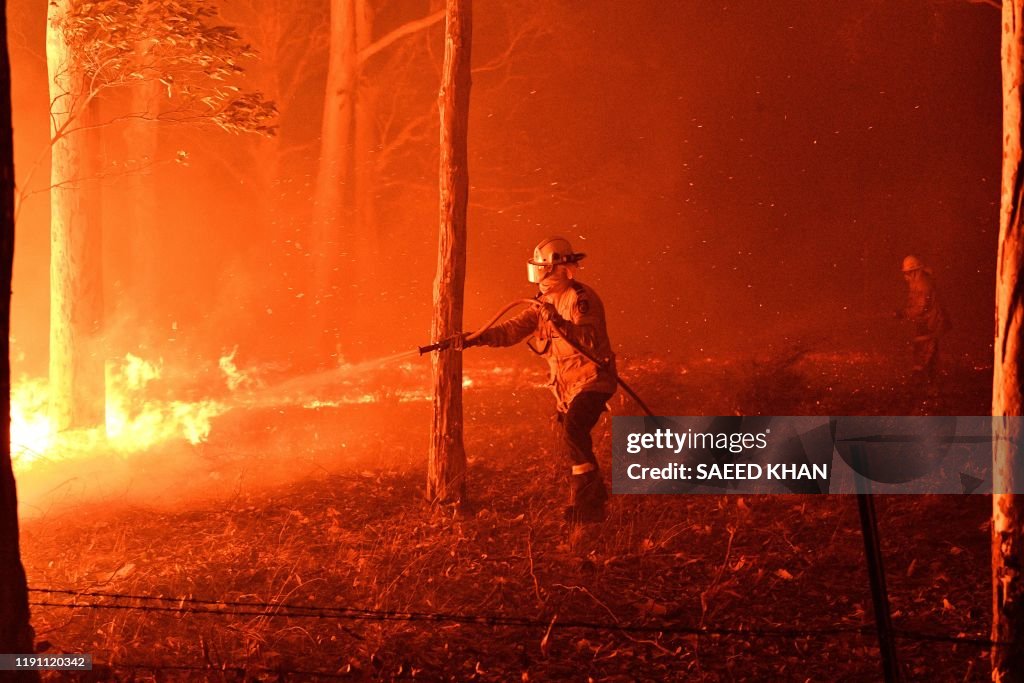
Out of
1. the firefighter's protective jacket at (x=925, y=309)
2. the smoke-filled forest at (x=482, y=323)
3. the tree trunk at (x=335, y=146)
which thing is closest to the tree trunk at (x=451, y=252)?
the smoke-filled forest at (x=482, y=323)

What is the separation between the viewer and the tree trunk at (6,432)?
423 cm

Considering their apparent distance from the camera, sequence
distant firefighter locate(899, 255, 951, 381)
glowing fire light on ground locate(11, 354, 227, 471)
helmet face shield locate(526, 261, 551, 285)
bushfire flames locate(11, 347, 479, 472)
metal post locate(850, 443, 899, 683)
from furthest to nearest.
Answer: distant firefighter locate(899, 255, 951, 381) → bushfire flames locate(11, 347, 479, 472) → glowing fire light on ground locate(11, 354, 227, 471) → helmet face shield locate(526, 261, 551, 285) → metal post locate(850, 443, 899, 683)

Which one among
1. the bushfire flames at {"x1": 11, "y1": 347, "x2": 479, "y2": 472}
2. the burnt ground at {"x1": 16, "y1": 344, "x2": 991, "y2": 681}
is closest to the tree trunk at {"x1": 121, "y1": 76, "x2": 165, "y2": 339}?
the bushfire flames at {"x1": 11, "y1": 347, "x2": 479, "y2": 472}

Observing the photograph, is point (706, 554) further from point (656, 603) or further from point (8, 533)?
point (8, 533)

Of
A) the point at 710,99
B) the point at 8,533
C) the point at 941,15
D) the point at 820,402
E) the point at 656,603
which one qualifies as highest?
the point at 941,15

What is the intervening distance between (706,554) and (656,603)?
3.60ft

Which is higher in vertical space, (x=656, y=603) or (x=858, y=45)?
(x=858, y=45)

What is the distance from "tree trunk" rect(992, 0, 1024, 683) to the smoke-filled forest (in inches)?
3.3

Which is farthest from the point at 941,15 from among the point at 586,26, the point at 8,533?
the point at 8,533

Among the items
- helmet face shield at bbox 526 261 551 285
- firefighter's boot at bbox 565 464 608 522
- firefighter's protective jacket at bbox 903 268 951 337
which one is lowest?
firefighter's boot at bbox 565 464 608 522

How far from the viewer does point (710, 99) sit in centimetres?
2697

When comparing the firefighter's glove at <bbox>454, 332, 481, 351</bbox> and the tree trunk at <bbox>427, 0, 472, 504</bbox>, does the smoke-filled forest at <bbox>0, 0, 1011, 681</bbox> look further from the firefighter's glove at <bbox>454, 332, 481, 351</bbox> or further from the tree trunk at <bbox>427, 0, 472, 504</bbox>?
the firefighter's glove at <bbox>454, 332, 481, 351</bbox>

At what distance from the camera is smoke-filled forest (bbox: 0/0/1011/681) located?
636cm

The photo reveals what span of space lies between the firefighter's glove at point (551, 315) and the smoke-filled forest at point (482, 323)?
3 cm
